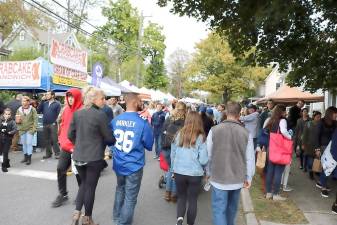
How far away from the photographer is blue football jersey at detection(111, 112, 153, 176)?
15.9 feet

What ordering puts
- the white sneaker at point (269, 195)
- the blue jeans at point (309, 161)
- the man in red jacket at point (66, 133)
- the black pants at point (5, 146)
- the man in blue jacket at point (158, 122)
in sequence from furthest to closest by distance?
1. the man in blue jacket at point (158, 122)
2. the blue jeans at point (309, 161)
3. the black pants at point (5, 146)
4. the white sneaker at point (269, 195)
5. the man in red jacket at point (66, 133)

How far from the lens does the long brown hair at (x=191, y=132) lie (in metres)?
5.16

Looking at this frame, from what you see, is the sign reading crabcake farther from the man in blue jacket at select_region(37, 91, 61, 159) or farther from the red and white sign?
the man in blue jacket at select_region(37, 91, 61, 159)

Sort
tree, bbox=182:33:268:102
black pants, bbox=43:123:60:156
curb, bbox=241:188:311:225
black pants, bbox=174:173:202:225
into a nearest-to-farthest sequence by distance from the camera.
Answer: black pants, bbox=174:173:202:225 → curb, bbox=241:188:311:225 → black pants, bbox=43:123:60:156 → tree, bbox=182:33:268:102

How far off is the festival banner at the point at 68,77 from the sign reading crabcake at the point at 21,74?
1.95 feet

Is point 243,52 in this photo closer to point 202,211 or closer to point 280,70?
point 280,70

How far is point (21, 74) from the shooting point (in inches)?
579

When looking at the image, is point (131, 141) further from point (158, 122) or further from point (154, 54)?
point (154, 54)

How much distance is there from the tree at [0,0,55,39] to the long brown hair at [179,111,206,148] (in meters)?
32.3

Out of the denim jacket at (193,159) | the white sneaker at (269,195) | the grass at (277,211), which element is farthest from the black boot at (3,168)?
the white sneaker at (269,195)

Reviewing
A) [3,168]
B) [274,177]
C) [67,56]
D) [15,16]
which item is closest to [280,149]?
[274,177]

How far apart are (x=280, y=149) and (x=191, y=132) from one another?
8.51 ft

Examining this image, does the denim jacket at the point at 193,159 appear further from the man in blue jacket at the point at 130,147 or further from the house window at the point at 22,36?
the house window at the point at 22,36

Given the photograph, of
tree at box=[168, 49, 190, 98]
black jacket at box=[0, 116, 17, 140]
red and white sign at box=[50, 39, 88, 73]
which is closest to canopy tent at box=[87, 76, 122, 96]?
red and white sign at box=[50, 39, 88, 73]
